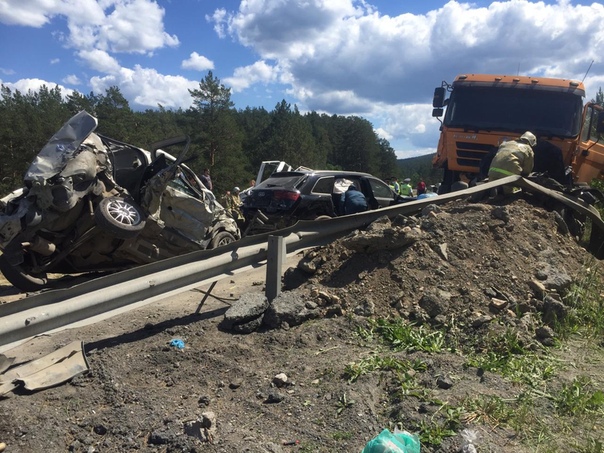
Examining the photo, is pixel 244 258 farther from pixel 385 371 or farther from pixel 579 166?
pixel 579 166

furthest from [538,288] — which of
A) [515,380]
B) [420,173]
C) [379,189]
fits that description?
[420,173]

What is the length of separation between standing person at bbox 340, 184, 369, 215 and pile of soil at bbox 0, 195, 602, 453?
316cm

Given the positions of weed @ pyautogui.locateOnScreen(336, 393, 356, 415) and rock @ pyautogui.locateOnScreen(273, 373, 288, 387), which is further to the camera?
rock @ pyautogui.locateOnScreen(273, 373, 288, 387)

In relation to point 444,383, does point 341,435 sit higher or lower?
lower

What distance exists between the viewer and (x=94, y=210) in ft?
22.4

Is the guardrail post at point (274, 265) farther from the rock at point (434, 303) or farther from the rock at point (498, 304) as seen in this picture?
the rock at point (498, 304)

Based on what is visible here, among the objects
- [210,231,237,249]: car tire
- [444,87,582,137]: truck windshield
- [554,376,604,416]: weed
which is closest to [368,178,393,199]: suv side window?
[444,87,582,137]: truck windshield

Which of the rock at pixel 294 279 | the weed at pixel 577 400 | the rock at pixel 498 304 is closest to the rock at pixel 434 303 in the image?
the rock at pixel 498 304

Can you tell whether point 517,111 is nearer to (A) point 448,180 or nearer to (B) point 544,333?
(A) point 448,180

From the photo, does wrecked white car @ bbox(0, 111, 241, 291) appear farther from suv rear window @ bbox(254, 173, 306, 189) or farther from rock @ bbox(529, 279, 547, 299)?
rock @ bbox(529, 279, 547, 299)

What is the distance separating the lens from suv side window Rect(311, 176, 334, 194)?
9.54 metres

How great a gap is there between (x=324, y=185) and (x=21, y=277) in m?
5.21

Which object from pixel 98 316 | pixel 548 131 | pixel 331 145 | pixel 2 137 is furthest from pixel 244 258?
pixel 331 145

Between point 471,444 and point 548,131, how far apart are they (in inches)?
342
